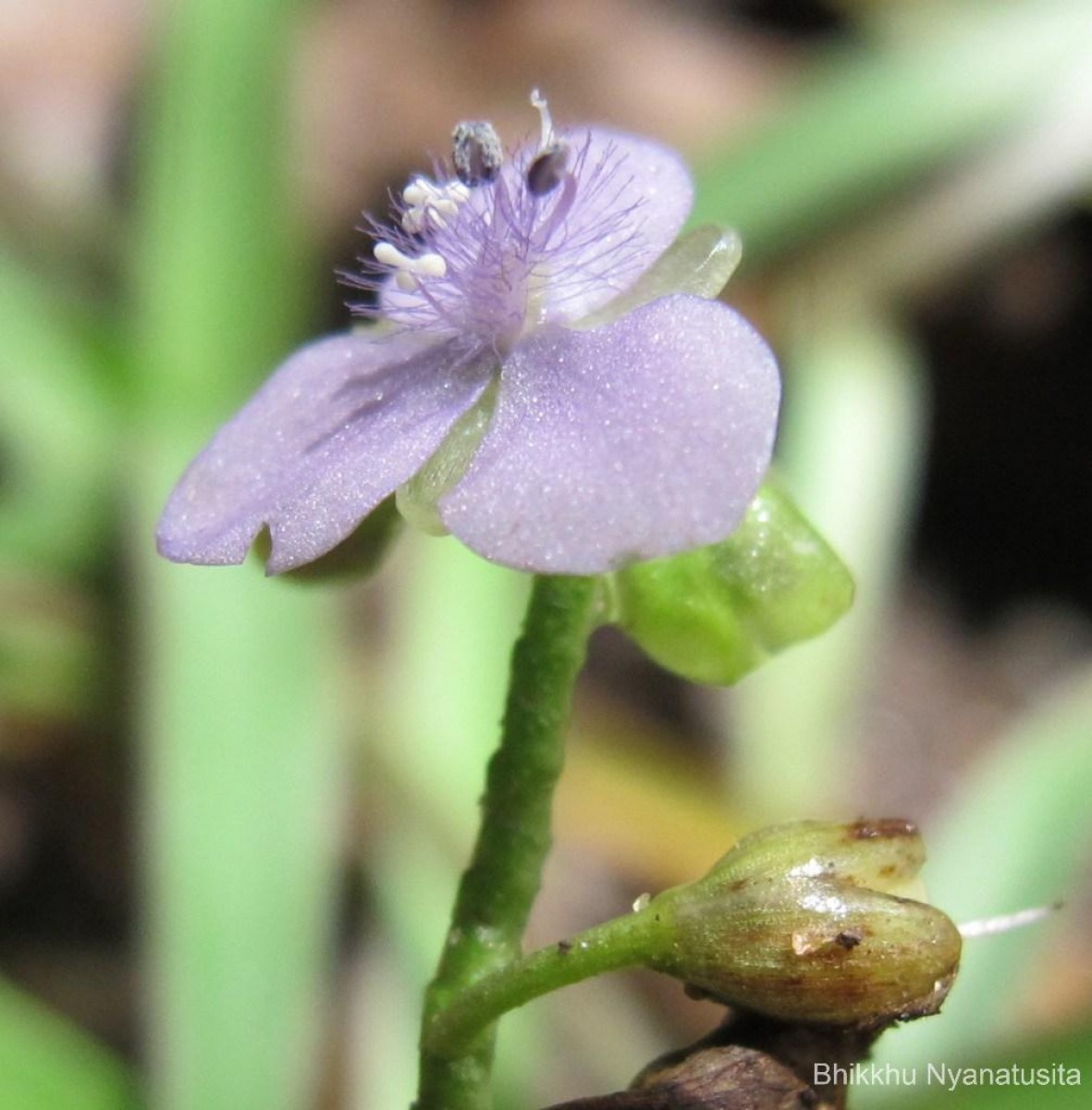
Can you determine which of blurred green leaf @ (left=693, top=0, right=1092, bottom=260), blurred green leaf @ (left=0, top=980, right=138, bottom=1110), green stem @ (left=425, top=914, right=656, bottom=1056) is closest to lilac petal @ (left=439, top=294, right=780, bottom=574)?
green stem @ (left=425, top=914, right=656, bottom=1056)

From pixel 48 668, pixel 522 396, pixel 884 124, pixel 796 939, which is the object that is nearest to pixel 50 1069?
pixel 48 668

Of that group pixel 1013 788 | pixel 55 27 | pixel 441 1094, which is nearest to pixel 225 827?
pixel 1013 788

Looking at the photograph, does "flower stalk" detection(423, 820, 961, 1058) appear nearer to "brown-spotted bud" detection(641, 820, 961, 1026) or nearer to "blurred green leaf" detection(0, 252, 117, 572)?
"brown-spotted bud" detection(641, 820, 961, 1026)

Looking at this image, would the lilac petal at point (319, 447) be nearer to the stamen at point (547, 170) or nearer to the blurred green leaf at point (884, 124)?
the stamen at point (547, 170)

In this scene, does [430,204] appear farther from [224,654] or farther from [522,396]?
[224,654]

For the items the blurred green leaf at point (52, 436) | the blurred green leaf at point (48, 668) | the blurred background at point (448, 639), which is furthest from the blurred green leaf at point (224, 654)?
the blurred green leaf at point (48, 668)

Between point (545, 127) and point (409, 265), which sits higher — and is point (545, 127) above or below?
above
